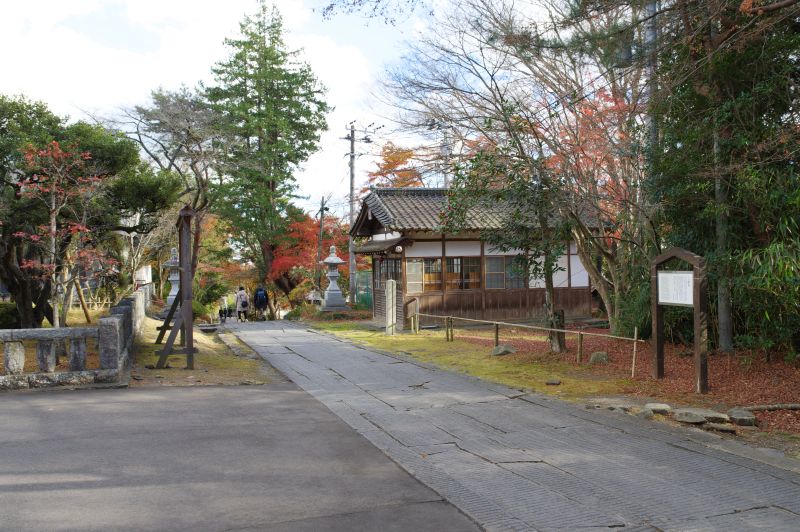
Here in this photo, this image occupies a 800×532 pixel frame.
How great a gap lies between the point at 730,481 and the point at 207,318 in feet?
88.7

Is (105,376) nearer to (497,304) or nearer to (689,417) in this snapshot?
(689,417)

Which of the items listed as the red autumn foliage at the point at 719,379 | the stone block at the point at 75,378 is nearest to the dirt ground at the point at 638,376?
the red autumn foliage at the point at 719,379

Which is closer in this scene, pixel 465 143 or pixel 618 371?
pixel 618 371

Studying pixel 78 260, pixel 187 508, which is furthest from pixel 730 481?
pixel 78 260

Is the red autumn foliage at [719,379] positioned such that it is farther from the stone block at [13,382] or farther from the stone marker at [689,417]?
the stone block at [13,382]

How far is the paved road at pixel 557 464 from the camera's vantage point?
451cm

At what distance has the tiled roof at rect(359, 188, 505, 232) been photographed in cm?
2000

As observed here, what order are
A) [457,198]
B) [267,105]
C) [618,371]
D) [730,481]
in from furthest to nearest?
[267,105] → [457,198] → [618,371] → [730,481]

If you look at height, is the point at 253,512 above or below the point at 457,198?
below

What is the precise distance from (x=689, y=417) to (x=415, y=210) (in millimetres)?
14696

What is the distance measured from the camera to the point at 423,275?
20906mm

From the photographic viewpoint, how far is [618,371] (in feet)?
36.0

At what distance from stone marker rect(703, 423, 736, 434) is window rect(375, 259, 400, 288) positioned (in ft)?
49.6

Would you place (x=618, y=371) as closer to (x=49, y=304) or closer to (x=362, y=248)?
(x=362, y=248)
